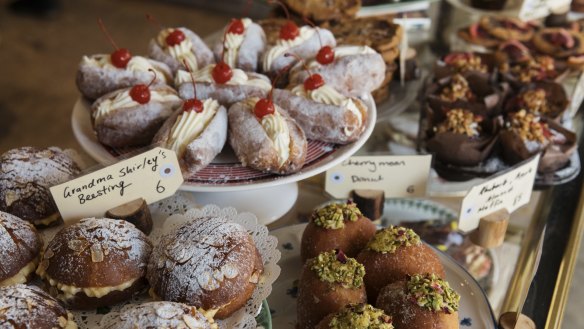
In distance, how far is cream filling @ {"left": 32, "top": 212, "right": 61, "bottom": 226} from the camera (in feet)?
3.85

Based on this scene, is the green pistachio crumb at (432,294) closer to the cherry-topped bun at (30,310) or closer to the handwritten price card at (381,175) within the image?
the handwritten price card at (381,175)

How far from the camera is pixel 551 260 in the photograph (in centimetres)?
128

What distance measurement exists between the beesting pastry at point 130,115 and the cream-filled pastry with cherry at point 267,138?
17cm

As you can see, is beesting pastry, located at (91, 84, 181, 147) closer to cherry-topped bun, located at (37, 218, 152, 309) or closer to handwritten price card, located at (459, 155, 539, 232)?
cherry-topped bun, located at (37, 218, 152, 309)

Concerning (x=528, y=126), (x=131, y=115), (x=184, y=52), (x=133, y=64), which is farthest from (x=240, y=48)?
(x=528, y=126)

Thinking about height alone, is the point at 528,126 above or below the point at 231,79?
below

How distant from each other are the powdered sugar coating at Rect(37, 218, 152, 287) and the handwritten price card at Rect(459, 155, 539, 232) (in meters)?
0.66

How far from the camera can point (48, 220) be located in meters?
1.18

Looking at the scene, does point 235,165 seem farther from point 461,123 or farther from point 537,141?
point 537,141

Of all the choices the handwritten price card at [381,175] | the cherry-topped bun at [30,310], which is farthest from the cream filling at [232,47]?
the cherry-topped bun at [30,310]

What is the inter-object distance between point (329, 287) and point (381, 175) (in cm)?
40

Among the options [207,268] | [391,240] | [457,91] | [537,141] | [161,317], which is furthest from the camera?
[457,91]

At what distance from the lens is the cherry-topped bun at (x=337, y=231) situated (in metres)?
1.15

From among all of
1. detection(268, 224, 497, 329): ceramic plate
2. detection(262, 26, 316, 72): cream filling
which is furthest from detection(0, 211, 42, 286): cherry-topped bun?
detection(262, 26, 316, 72): cream filling
